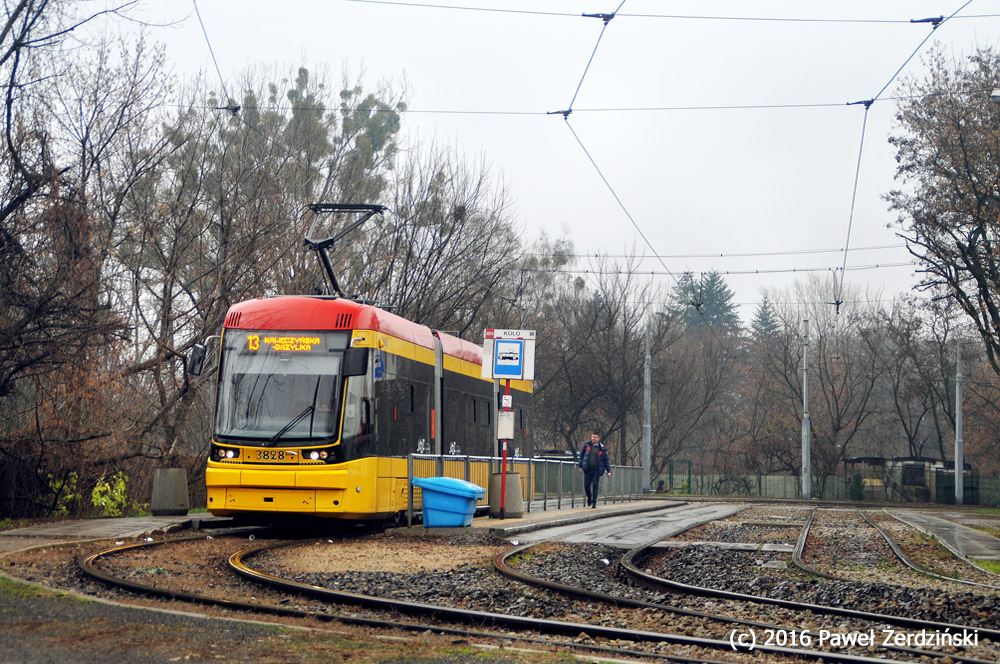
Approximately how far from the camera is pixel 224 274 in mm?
26719

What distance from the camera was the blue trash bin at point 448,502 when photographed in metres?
16.7

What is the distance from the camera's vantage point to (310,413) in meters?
15.6

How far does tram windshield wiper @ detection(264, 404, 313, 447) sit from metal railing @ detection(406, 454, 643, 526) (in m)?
2.46

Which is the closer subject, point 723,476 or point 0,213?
point 0,213

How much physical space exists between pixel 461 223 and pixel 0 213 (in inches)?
817

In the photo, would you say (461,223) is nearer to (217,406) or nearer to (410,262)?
(410,262)

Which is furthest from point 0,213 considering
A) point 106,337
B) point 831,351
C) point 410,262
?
point 831,351

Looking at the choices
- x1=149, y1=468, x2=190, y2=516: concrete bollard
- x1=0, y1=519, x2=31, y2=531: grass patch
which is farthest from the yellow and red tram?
x1=149, y1=468, x2=190, y2=516: concrete bollard

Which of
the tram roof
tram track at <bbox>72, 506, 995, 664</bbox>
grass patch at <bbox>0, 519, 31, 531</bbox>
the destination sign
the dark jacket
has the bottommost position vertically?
grass patch at <bbox>0, 519, 31, 531</bbox>

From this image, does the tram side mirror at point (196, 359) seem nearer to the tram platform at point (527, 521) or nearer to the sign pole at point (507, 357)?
the tram platform at point (527, 521)

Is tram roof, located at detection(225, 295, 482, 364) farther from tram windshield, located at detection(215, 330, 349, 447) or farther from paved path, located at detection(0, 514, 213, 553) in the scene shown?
paved path, located at detection(0, 514, 213, 553)

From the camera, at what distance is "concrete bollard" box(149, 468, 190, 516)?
63.1 feet

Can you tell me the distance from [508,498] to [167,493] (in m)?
6.15

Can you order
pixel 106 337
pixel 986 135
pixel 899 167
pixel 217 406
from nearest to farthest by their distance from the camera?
pixel 217 406
pixel 106 337
pixel 986 135
pixel 899 167
